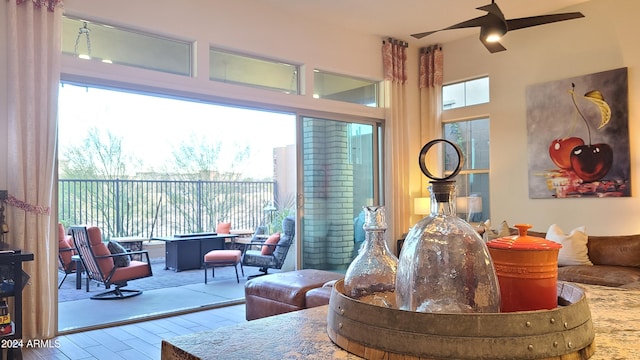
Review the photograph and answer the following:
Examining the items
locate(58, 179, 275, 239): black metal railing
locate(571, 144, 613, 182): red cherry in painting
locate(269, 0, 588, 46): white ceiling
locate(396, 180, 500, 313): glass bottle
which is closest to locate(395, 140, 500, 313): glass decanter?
locate(396, 180, 500, 313): glass bottle

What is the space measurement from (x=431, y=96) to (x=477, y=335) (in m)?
6.44

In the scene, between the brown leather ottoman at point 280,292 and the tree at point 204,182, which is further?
the tree at point 204,182

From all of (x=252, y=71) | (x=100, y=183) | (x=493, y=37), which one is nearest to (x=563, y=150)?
(x=493, y=37)

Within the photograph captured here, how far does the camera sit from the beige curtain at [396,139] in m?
6.33

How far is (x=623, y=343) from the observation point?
0.73m

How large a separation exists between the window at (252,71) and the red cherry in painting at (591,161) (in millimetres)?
3233

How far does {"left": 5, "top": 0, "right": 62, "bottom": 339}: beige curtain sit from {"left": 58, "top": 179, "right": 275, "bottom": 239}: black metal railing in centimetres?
417

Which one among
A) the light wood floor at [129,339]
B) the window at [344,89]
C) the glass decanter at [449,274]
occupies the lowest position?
the light wood floor at [129,339]

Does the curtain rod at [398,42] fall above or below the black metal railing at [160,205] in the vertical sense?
above

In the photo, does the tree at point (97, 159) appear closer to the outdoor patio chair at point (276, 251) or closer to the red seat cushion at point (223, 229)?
the red seat cushion at point (223, 229)

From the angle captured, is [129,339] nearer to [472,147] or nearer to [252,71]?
[252,71]

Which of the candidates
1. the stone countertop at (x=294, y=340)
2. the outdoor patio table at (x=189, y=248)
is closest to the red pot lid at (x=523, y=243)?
the stone countertop at (x=294, y=340)

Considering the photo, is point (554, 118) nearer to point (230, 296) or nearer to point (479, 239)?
point (230, 296)

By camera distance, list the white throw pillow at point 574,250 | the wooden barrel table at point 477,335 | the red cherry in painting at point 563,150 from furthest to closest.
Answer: the red cherry in painting at point 563,150 → the white throw pillow at point 574,250 → the wooden barrel table at point 477,335
